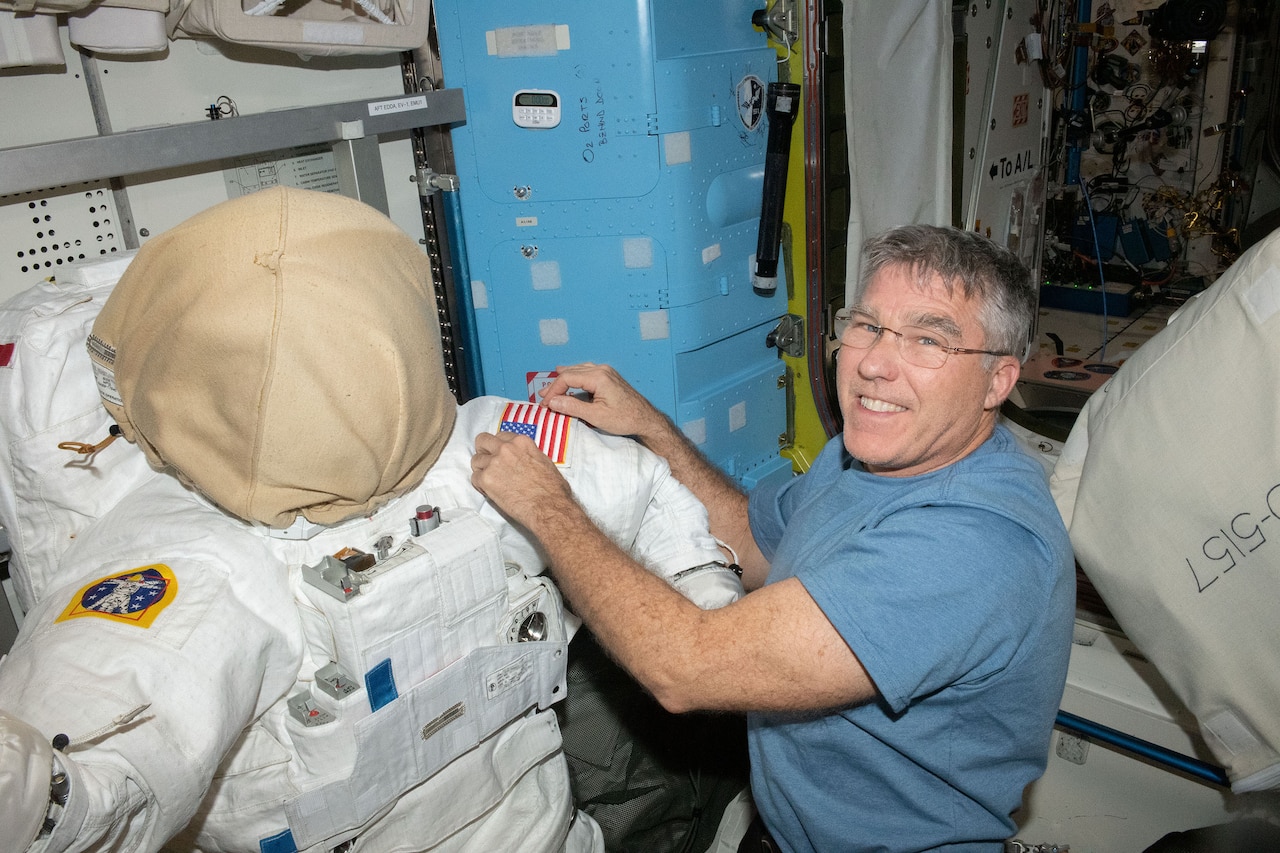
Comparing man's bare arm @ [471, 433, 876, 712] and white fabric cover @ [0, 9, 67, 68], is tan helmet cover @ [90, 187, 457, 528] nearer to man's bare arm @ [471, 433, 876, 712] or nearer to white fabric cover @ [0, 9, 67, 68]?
man's bare arm @ [471, 433, 876, 712]

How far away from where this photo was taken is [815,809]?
6.07ft

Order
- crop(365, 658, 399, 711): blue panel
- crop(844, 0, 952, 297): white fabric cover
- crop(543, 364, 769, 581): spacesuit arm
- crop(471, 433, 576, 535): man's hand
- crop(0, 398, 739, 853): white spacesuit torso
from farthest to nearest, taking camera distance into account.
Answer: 1. crop(844, 0, 952, 297): white fabric cover
2. crop(543, 364, 769, 581): spacesuit arm
3. crop(471, 433, 576, 535): man's hand
4. crop(365, 658, 399, 711): blue panel
5. crop(0, 398, 739, 853): white spacesuit torso

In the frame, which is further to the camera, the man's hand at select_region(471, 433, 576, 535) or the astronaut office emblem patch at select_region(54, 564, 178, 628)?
the man's hand at select_region(471, 433, 576, 535)

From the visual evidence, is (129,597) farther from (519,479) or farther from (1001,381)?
(1001,381)

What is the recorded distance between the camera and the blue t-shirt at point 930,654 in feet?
5.09

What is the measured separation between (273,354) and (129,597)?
0.44 meters

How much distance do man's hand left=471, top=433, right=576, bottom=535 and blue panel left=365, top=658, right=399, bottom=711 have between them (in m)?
0.37

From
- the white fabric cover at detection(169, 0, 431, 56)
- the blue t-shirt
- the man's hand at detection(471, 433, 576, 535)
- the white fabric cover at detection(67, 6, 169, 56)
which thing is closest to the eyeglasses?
the blue t-shirt

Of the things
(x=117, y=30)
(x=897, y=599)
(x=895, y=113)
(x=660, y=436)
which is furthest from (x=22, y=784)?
(x=895, y=113)

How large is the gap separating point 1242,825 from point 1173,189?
651 cm

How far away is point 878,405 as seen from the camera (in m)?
1.83

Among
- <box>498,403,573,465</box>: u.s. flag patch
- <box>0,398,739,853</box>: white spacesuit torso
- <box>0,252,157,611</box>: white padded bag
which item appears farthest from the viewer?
<box>498,403,573,465</box>: u.s. flag patch

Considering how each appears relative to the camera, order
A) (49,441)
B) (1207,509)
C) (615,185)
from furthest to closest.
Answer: (615,185), (1207,509), (49,441)

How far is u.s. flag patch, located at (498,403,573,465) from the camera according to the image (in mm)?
1913
